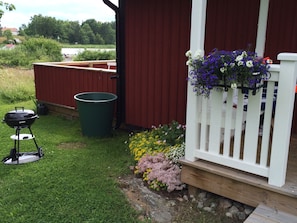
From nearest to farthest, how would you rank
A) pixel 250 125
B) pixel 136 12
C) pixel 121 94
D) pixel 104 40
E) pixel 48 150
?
1. pixel 250 125
2. pixel 48 150
3. pixel 136 12
4. pixel 121 94
5. pixel 104 40

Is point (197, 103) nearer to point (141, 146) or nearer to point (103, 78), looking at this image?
point (141, 146)

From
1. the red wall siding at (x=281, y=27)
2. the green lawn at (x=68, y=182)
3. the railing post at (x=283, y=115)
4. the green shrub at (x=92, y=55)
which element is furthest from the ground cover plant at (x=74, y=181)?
the green shrub at (x=92, y=55)

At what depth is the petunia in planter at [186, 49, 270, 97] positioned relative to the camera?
2.35 meters

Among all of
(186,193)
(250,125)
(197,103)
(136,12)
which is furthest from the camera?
(136,12)

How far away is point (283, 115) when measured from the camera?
236 cm

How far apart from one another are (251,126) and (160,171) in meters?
1.16

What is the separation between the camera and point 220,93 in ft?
8.87

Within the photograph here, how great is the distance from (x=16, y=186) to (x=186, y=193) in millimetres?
1771

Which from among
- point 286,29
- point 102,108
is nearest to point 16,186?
point 102,108

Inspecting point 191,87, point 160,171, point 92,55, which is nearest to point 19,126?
point 160,171

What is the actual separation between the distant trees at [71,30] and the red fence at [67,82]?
1196 inches

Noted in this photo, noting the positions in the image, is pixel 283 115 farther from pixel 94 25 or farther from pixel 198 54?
pixel 94 25

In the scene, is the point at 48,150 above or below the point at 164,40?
below

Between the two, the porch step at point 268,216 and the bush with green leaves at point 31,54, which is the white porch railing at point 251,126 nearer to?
the porch step at point 268,216
